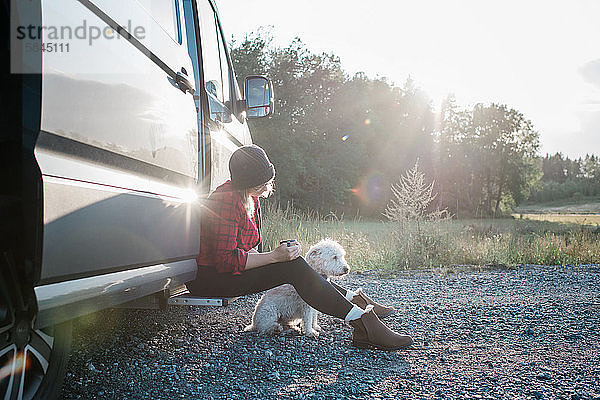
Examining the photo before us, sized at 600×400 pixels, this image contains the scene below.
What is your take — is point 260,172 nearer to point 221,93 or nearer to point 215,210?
point 215,210

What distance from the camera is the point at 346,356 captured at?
3.48 metres

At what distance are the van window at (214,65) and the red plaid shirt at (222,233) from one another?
0.54 metres

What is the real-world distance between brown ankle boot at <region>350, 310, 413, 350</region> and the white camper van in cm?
133

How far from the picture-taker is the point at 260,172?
349 centimetres

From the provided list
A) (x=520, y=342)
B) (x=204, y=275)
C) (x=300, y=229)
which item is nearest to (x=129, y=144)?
(x=204, y=275)

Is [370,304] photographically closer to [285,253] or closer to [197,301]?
[285,253]

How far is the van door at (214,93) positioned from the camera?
10.5ft

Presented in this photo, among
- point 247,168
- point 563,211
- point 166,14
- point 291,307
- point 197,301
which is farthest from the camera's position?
point 563,211

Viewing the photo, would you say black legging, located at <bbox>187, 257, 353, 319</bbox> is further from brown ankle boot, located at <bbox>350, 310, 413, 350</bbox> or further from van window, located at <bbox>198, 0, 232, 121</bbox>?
van window, located at <bbox>198, 0, 232, 121</bbox>

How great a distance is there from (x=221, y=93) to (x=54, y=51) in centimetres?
249

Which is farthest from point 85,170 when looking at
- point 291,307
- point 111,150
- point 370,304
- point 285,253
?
point 370,304

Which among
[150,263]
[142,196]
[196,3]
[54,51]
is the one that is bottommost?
[150,263]

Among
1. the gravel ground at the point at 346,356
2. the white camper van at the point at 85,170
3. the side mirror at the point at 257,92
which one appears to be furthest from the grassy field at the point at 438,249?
the white camper van at the point at 85,170

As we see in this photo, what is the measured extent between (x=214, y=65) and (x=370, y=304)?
2216 mm
